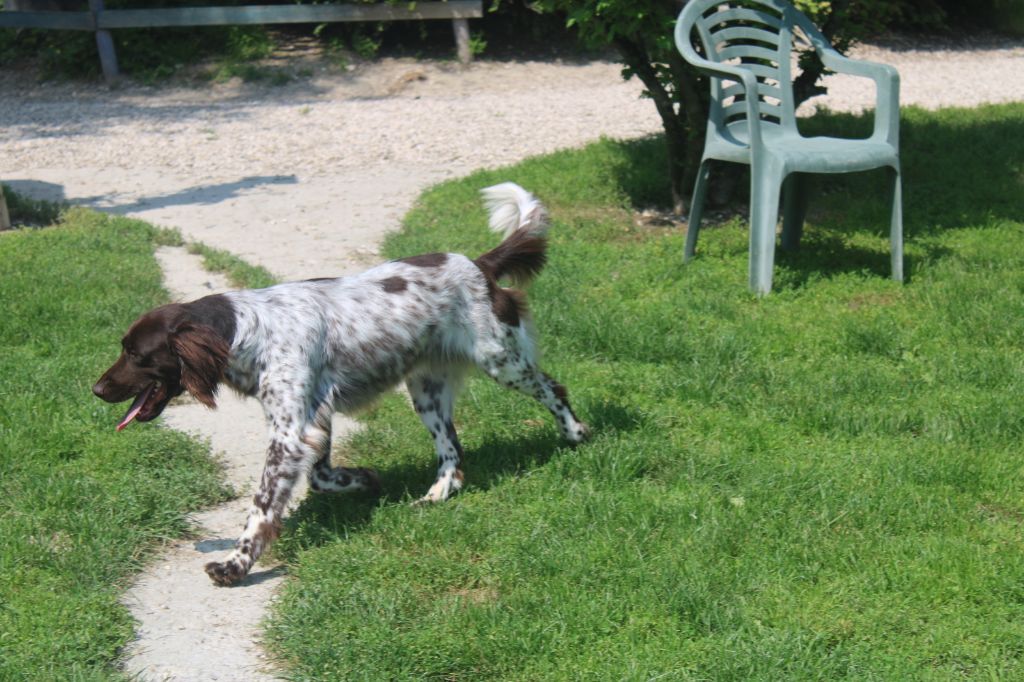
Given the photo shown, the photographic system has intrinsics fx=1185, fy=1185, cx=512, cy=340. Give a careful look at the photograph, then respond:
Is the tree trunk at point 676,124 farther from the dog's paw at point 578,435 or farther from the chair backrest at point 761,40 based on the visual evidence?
the dog's paw at point 578,435

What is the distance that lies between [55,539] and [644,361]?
310cm

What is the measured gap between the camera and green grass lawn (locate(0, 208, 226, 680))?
3963 millimetres

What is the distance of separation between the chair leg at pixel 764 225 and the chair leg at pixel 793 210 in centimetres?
68

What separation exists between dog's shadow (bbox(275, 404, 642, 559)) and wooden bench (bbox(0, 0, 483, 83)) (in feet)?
37.1

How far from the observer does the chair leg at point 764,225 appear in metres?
7.04

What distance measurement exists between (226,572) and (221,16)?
498 inches

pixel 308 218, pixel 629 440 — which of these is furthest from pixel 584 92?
pixel 629 440

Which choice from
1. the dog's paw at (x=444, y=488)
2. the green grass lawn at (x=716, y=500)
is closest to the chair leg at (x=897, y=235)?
the green grass lawn at (x=716, y=500)

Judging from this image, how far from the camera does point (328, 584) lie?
4184 mm

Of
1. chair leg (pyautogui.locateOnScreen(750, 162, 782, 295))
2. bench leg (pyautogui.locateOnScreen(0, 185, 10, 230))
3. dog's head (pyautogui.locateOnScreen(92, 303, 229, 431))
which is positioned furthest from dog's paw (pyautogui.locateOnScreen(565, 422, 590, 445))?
bench leg (pyautogui.locateOnScreen(0, 185, 10, 230))

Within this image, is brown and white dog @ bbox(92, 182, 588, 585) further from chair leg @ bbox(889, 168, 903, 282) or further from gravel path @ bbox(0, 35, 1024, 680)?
chair leg @ bbox(889, 168, 903, 282)

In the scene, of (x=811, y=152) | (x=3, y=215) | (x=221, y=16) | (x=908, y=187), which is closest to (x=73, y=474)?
(x=811, y=152)

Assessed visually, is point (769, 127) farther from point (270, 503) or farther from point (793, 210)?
point (270, 503)

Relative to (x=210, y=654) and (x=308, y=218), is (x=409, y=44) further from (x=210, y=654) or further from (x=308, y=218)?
(x=210, y=654)
